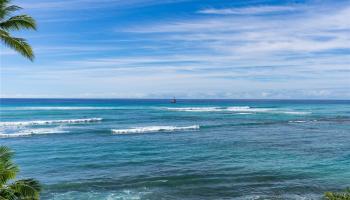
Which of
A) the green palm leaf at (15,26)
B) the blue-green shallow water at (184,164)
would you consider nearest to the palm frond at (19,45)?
the green palm leaf at (15,26)

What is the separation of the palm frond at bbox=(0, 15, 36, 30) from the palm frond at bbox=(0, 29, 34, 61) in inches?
16.3

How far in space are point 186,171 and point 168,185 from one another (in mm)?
4196

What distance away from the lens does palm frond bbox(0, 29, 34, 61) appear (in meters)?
11.3

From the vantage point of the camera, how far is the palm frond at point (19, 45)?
11312 mm

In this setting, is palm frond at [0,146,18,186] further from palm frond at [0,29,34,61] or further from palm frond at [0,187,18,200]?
palm frond at [0,29,34,61]

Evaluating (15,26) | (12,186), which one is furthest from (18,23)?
(12,186)

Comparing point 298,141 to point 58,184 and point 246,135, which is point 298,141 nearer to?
point 246,135

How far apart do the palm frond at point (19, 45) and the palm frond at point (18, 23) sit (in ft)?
1.36

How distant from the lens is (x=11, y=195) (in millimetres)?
11461

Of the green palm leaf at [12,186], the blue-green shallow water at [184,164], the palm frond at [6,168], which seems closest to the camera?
the palm frond at [6,168]

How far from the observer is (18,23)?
11625mm

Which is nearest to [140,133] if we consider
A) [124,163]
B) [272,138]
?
[272,138]

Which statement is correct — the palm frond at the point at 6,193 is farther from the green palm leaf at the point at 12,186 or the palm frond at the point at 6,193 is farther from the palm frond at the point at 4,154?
the palm frond at the point at 4,154

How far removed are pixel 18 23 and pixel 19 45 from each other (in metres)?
0.72
